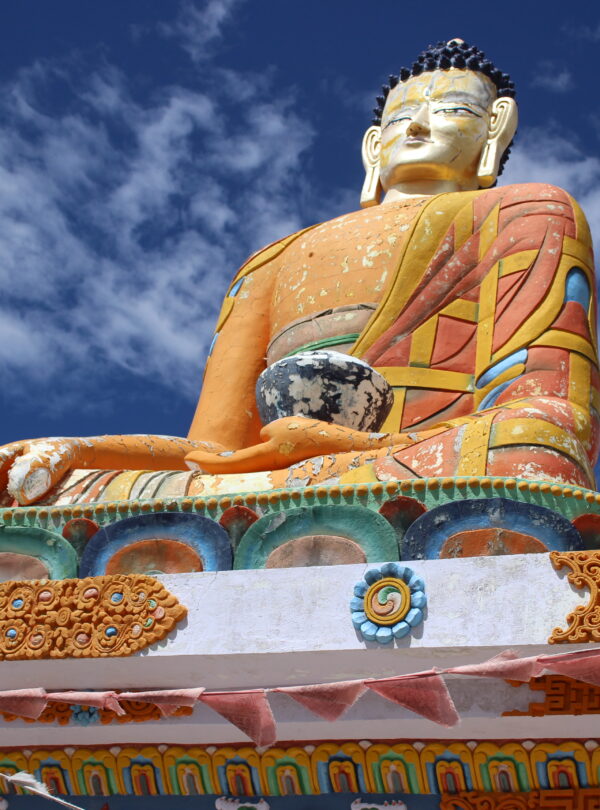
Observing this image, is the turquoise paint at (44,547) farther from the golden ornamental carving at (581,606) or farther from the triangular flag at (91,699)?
the golden ornamental carving at (581,606)

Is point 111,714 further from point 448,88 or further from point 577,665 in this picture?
point 448,88

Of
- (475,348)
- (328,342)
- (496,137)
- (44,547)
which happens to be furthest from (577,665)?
(496,137)

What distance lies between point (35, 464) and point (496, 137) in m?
3.41

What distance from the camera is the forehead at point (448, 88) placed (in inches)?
274

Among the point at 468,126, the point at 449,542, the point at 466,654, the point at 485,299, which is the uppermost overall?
the point at 468,126

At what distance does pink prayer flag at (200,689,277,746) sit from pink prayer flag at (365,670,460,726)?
26cm

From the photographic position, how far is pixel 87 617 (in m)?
3.60

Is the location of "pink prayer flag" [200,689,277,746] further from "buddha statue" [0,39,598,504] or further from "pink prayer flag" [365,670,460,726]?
"buddha statue" [0,39,598,504]

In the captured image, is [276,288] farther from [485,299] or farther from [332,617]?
[332,617]

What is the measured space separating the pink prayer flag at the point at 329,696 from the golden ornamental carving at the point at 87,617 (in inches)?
17.4

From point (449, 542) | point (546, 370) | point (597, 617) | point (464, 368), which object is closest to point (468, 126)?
point (464, 368)

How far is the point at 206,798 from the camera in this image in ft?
11.8

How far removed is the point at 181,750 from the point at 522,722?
3.03ft

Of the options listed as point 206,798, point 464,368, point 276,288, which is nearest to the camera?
point 206,798
